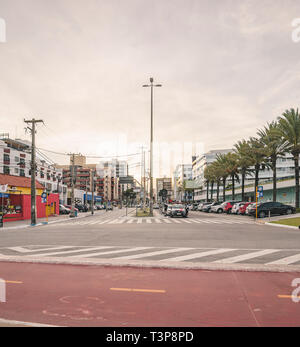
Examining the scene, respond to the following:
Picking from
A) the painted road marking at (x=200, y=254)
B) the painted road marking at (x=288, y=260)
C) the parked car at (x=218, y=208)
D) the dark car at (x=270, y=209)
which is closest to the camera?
the painted road marking at (x=288, y=260)

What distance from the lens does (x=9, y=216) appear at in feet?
107

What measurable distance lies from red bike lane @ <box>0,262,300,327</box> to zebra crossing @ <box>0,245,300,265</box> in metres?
1.38

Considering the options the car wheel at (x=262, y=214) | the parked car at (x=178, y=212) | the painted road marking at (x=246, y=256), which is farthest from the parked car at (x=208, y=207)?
the painted road marking at (x=246, y=256)

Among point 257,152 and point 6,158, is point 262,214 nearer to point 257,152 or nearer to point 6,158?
point 257,152

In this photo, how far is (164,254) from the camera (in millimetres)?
9898

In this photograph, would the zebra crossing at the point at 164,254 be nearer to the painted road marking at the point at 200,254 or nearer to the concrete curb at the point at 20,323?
the painted road marking at the point at 200,254

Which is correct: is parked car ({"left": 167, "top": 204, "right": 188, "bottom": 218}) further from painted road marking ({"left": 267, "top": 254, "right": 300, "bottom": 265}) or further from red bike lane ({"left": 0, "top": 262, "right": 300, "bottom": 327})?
red bike lane ({"left": 0, "top": 262, "right": 300, "bottom": 327})

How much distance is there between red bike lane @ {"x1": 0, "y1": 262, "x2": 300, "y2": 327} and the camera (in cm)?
448

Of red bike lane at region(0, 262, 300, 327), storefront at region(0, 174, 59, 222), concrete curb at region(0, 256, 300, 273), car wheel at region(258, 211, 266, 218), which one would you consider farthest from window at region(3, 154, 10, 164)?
red bike lane at region(0, 262, 300, 327)

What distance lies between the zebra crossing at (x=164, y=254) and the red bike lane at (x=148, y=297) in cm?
138

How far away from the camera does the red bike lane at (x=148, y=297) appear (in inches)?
176
